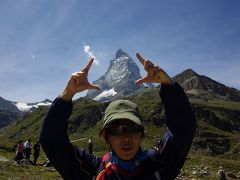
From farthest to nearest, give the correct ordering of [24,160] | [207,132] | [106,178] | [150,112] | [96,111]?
[96,111] < [150,112] < [207,132] < [24,160] < [106,178]

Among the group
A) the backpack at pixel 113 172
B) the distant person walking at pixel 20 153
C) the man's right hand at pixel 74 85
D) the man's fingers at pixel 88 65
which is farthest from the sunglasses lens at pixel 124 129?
the distant person walking at pixel 20 153

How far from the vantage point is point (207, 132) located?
16450 centimetres

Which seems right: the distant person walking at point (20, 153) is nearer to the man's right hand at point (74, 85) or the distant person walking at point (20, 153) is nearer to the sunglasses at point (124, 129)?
the man's right hand at point (74, 85)

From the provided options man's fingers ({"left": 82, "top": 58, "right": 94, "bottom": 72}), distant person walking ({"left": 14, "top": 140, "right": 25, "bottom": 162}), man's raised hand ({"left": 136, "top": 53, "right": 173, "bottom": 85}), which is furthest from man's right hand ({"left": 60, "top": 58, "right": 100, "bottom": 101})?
distant person walking ({"left": 14, "top": 140, "right": 25, "bottom": 162})

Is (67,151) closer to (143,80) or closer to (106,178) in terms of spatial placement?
(106,178)

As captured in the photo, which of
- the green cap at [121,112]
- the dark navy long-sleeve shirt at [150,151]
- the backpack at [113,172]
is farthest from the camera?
the dark navy long-sleeve shirt at [150,151]

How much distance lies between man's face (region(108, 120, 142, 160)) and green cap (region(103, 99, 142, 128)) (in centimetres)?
9

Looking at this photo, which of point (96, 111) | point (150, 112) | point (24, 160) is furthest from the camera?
point (96, 111)

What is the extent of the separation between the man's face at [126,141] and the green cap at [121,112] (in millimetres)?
87

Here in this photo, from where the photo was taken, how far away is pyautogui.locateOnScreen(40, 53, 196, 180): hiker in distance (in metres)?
4.76

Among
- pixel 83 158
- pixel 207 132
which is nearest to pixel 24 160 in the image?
pixel 83 158

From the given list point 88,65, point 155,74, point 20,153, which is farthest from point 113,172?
point 20,153

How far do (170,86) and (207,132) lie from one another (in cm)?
16428

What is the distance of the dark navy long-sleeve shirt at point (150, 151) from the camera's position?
4898 mm
